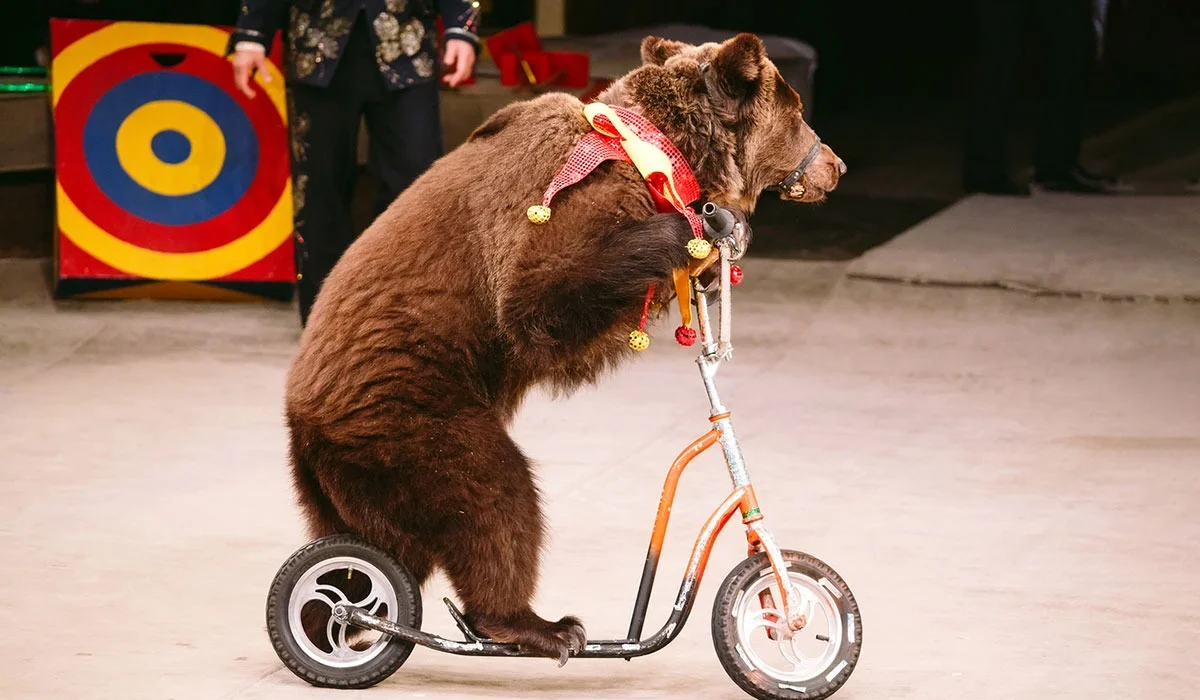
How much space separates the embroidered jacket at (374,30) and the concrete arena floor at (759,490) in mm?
1086

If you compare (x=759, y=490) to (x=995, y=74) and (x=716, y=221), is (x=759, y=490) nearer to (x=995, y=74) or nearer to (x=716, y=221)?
(x=716, y=221)

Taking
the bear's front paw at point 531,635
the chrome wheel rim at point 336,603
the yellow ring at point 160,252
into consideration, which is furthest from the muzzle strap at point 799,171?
the yellow ring at point 160,252

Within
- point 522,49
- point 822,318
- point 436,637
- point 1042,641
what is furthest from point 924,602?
point 522,49

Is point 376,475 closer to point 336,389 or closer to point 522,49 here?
point 336,389

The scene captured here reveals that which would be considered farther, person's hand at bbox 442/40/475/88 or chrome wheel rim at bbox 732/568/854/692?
person's hand at bbox 442/40/475/88

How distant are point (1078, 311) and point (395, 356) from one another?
410 centimetres

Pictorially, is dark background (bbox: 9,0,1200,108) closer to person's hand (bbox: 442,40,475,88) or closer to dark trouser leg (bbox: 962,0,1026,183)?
dark trouser leg (bbox: 962,0,1026,183)

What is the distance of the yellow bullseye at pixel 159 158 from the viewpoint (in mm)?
6371

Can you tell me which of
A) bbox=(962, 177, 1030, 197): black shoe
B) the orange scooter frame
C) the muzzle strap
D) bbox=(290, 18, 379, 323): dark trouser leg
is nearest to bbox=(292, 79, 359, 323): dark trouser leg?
bbox=(290, 18, 379, 323): dark trouser leg

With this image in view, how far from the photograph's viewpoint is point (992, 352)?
5.91 meters

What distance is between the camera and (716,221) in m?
2.97

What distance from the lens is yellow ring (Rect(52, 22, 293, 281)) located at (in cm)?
635

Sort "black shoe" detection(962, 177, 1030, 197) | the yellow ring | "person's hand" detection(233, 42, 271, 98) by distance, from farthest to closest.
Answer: "black shoe" detection(962, 177, 1030, 197) < the yellow ring < "person's hand" detection(233, 42, 271, 98)

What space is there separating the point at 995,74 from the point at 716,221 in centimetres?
544
